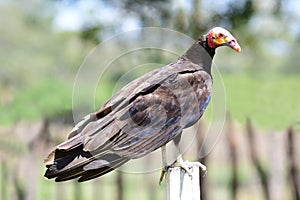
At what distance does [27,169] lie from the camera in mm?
4762

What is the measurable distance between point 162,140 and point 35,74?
16.4 m

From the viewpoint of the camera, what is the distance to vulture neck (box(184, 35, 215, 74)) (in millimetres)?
2238

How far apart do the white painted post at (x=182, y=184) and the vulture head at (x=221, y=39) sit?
0.41m

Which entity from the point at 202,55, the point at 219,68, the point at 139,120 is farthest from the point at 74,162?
the point at 219,68

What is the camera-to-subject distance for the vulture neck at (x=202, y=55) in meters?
2.24

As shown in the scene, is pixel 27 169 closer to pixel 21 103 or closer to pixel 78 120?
pixel 21 103

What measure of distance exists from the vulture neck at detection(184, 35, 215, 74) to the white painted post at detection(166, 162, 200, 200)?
349 mm

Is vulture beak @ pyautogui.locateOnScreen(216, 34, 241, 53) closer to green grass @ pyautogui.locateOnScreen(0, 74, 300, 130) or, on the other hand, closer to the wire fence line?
the wire fence line

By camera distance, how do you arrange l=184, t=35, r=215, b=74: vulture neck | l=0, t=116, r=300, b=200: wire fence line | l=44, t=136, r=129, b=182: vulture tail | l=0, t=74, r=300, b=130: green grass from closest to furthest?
l=44, t=136, r=129, b=182: vulture tail → l=184, t=35, r=215, b=74: vulture neck → l=0, t=116, r=300, b=200: wire fence line → l=0, t=74, r=300, b=130: green grass

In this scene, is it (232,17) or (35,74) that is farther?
(35,74)

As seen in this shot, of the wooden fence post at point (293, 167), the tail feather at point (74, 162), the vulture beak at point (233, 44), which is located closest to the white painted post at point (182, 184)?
the tail feather at point (74, 162)

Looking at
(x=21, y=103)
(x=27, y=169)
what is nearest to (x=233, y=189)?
(x=27, y=169)

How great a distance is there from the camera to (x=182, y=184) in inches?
83.0

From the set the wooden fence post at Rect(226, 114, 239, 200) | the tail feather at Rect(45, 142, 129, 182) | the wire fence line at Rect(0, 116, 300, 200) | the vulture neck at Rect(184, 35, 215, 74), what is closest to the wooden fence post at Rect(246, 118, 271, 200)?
the wire fence line at Rect(0, 116, 300, 200)
